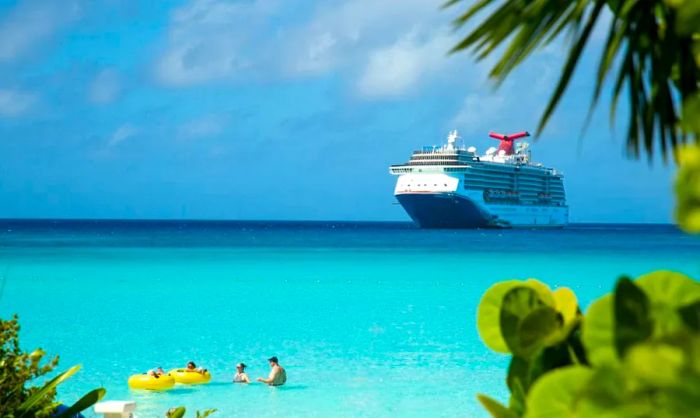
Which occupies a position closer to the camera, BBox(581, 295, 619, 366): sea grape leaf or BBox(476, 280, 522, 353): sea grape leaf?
BBox(581, 295, 619, 366): sea grape leaf

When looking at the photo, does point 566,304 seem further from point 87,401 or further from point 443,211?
point 443,211

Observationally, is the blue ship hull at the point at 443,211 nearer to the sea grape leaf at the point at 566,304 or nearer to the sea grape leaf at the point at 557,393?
the sea grape leaf at the point at 566,304

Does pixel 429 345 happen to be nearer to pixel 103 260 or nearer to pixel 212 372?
pixel 212 372

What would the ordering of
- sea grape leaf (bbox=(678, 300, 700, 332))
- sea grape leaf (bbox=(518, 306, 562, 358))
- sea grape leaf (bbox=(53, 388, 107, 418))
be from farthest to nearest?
sea grape leaf (bbox=(53, 388, 107, 418))
sea grape leaf (bbox=(518, 306, 562, 358))
sea grape leaf (bbox=(678, 300, 700, 332))

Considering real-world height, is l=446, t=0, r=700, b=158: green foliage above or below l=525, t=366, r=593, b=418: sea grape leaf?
above

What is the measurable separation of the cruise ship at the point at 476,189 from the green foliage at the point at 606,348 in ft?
192

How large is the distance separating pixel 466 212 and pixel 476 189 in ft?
6.88

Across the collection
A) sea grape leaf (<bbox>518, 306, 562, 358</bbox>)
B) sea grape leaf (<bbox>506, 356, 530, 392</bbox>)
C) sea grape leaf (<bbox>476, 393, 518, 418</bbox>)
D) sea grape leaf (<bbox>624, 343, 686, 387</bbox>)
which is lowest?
sea grape leaf (<bbox>624, 343, 686, 387</bbox>)

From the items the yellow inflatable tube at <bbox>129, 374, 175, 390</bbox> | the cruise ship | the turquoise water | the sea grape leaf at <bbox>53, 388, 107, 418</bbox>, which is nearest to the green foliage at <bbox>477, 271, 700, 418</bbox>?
the turquoise water

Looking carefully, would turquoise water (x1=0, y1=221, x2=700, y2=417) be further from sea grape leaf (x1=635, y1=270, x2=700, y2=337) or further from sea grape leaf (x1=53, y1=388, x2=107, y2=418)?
sea grape leaf (x1=635, y1=270, x2=700, y2=337)

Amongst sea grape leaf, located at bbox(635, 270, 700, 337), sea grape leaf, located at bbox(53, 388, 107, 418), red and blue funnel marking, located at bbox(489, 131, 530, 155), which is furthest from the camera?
red and blue funnel marking, located at bbox(489, 131, 530, 155)

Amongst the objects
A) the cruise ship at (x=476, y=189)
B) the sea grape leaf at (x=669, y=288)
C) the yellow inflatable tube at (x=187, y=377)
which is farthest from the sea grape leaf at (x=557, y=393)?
the cruise ship at (x=476, y=189)

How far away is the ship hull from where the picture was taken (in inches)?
2381

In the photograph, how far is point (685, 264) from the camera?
40.5 metres
